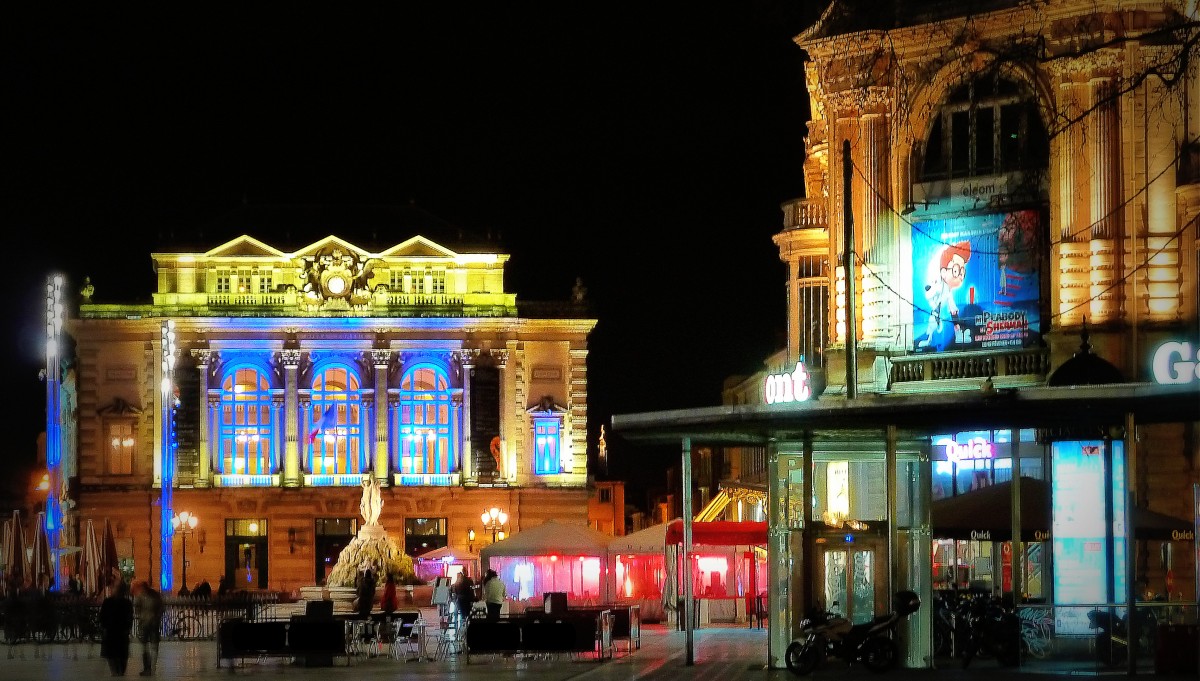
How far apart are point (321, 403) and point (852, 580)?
59918mm

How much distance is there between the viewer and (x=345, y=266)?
85.0m

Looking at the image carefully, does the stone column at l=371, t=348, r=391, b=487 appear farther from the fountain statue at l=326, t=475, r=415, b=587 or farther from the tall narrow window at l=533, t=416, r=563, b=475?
the fountain statue at l=326, t=475, r=415, b=587

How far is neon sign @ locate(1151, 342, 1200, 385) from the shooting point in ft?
107

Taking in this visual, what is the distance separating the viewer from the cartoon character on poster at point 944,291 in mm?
36469

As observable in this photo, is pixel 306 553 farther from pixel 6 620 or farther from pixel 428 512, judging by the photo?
pixel 6 620

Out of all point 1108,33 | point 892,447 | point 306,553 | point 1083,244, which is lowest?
point 306,553

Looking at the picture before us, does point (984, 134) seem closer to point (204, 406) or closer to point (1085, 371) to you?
point (1085, 371)

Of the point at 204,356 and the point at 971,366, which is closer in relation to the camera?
the point at 971,366

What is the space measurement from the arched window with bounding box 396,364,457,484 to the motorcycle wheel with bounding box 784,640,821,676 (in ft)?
194

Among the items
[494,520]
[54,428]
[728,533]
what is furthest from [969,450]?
[494,520]

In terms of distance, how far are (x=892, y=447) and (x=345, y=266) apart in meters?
60.8

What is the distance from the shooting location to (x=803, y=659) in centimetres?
2631

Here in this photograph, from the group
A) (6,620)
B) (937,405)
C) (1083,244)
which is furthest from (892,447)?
(6,620)

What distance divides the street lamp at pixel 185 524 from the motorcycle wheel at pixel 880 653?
56.5 meters
